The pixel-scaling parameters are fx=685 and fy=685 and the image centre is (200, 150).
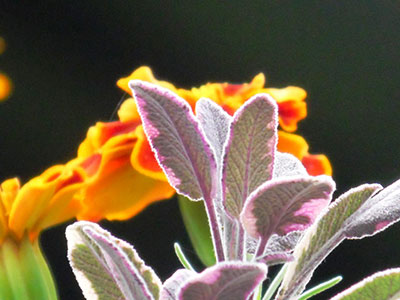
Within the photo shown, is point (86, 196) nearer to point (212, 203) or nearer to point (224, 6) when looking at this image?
point (212, 203)

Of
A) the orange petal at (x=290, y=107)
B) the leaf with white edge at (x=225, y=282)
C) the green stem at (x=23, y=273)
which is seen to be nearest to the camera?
the leaf with white edge at (x=225, y=282)

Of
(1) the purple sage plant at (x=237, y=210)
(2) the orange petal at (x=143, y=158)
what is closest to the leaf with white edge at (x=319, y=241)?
(1) the purple sage plant at (x=237, y=210)

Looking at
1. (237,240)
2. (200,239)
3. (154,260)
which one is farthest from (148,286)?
(154,260)

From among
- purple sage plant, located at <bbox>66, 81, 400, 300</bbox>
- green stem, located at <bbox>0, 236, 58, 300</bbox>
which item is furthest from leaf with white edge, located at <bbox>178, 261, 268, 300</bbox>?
green stem, located at <bbox>0, 236, 58, 300</bbox>

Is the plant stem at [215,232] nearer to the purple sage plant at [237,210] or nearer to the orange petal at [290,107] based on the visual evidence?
the purple sage plant at [237,210]

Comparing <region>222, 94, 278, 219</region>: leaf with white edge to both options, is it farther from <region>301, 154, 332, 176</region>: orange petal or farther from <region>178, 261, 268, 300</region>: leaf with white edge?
<region>301, 154, 332, 176</region>: orange petal
